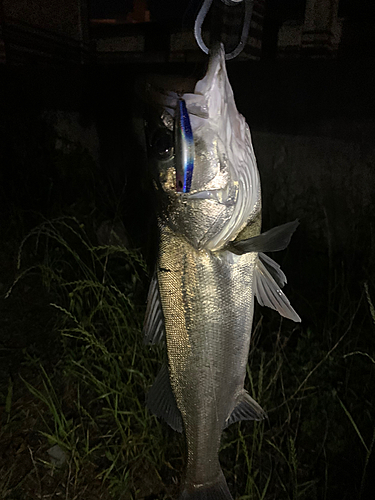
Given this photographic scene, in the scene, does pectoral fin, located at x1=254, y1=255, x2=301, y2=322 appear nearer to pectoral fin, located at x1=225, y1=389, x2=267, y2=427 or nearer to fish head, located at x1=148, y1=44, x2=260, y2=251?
fish head, located at x1=148, y1=44, x2=260, y2=251

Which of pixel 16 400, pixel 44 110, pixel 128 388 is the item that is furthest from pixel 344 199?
pixel 44 110

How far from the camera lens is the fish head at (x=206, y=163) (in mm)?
964

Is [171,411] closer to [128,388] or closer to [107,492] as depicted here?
[128,388]

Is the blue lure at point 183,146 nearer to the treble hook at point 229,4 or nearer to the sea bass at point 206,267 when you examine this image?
the sea bass at point 206,267

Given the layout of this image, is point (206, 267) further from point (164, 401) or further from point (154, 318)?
point (164, 401)

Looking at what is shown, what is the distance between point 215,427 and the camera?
1260 mm

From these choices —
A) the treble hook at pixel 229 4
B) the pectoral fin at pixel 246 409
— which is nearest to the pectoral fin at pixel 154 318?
the pectoral fin at pixel 246 409

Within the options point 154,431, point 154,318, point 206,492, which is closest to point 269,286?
point 154,318

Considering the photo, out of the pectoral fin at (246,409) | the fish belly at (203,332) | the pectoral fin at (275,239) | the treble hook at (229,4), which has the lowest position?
the pectoral fin at (246,409)

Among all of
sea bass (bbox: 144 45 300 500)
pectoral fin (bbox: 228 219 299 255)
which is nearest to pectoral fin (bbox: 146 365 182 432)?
sea bass (bbox: 144 45 300 500)

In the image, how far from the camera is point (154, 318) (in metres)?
1.25

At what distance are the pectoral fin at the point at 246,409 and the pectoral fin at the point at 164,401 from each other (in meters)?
0.18

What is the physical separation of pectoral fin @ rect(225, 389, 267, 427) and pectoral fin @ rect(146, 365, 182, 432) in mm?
181

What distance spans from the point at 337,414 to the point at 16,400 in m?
2.17
